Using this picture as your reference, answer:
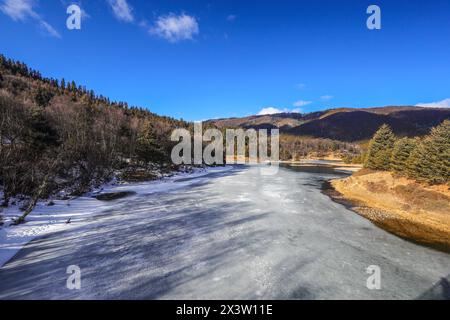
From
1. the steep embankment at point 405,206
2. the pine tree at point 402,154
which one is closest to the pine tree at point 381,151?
the pine tree at point 402,154

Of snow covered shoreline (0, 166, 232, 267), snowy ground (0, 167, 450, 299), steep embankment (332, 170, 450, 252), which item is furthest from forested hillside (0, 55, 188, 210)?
steep embankment (332, 170, 450, 252)

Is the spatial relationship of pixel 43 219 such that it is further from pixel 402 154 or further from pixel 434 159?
pixel 402 154

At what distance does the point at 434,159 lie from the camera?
21.5m

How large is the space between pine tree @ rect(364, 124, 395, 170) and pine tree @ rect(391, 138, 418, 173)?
3.16 meters

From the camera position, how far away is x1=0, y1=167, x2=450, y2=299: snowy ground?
A: 758cm

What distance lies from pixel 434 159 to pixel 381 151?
11.7 meters

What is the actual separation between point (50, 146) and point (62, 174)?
2.99m

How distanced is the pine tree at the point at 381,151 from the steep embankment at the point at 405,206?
350 centimetres

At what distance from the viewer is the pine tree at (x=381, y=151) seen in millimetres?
31047

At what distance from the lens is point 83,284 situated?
7637 millimetres

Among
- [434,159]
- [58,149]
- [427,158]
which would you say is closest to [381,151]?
[427,158]

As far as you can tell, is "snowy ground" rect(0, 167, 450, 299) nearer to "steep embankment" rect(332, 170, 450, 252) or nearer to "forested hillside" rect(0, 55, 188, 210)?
"steep embankment" rect(332, 170, 450, 252)
